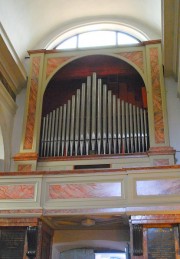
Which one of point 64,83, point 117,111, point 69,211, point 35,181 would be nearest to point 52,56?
point 64,83

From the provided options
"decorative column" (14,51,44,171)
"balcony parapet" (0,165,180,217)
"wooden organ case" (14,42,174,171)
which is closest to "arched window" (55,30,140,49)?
A: "wooden organ case" (14,42,174,171)

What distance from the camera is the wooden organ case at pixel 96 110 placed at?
9047 mm

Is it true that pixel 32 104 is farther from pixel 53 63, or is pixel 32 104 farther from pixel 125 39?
A: pixel 125 39

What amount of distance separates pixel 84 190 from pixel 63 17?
18.6 ft

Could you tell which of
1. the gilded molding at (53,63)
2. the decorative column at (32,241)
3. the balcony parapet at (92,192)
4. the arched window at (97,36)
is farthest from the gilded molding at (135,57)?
the decorative column at (32,241)

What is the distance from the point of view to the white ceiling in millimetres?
10156

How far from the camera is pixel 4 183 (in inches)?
316

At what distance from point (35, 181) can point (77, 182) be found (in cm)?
87

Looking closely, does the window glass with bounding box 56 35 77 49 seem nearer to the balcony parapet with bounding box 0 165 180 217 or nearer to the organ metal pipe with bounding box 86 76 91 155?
the organ metal pipe with bounding box 86 76 91 155

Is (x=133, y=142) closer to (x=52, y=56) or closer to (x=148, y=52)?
(x=148, y=52)

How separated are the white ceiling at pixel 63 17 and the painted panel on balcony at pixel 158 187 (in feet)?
15.9

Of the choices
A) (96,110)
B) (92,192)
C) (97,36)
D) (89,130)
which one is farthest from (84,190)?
(97,36)

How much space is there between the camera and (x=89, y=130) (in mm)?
9273

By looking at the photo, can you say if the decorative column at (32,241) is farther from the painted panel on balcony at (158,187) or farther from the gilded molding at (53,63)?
the gilded molding at (53,63)
